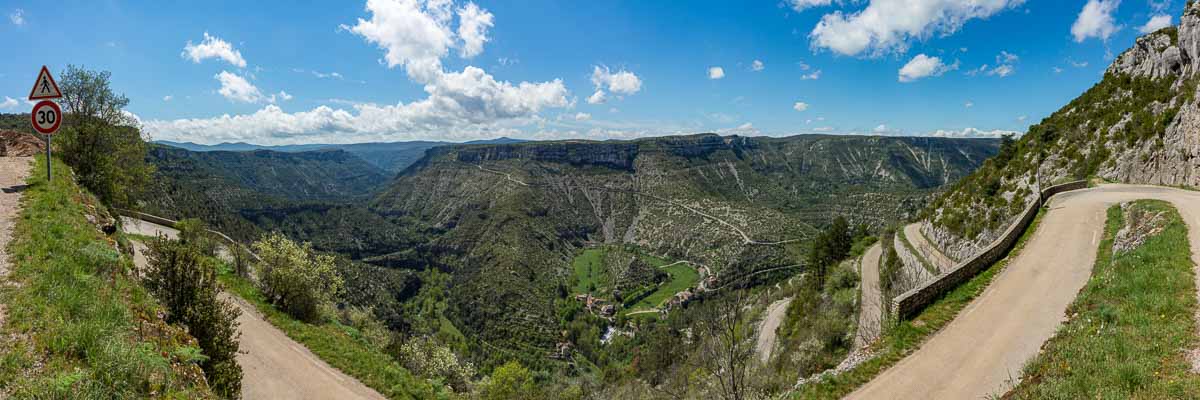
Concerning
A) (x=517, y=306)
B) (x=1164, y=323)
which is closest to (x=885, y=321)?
(x=1164, y=323)

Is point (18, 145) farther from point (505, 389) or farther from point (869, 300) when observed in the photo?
point (869, 300)

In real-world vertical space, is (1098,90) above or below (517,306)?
above

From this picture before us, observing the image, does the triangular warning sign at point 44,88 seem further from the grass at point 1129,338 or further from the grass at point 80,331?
the grass at point 1129,338

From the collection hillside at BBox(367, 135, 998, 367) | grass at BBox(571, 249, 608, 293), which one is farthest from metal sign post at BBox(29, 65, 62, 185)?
grass at BBox(571, 249, 608, 293)

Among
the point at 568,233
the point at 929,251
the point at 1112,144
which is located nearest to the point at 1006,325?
the point at 929,251

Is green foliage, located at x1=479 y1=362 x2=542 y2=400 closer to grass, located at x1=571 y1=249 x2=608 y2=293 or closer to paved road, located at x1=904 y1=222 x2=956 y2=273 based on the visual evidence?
paved road, located at x1=904 y1=222 x2=956 y2=273

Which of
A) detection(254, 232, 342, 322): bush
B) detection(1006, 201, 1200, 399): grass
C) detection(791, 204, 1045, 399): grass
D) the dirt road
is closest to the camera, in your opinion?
detection(1006, 201, 1200, 399): grass

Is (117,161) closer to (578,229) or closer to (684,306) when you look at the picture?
(684,306)
